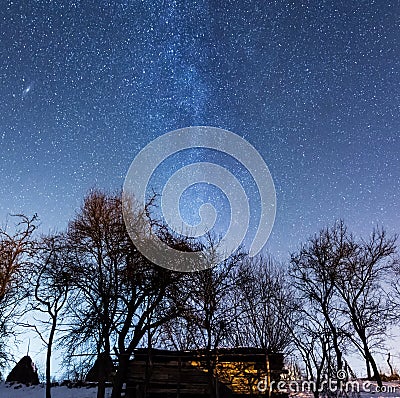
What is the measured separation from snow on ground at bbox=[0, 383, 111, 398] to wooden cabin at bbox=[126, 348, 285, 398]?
434 centimetres

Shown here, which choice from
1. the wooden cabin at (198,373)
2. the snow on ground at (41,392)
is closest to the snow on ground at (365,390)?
the wooden cabin at (198,373)

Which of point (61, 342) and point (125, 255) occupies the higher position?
point (125, 255)

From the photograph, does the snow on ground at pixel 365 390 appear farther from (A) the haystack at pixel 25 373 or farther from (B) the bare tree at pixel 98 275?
(A) the haystack at pixel 25 373

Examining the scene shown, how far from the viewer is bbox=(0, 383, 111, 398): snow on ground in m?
25.0

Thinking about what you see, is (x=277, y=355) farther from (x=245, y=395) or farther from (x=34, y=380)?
(x=34, y=380)

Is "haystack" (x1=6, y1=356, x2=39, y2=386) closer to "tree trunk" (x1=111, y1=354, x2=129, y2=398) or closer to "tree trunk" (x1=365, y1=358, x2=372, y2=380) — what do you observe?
"tree trunk" (x1=111, y1=354, x2=129, y2=398)

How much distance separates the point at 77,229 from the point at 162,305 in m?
5.83

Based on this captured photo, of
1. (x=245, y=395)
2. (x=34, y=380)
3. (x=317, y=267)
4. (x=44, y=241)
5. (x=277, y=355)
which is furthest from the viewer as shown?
(x=34, y=380)

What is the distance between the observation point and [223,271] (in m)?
19.6

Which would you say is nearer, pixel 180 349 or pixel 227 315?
pixel 227 315

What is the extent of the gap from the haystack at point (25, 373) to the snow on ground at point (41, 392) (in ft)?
7.93

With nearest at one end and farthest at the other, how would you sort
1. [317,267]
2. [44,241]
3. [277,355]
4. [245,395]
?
[277,355], [245,395], [44,241], [317,267]

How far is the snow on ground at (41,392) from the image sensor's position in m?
25.0

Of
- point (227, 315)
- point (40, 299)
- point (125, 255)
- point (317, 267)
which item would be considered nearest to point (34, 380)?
point (40, 299)
